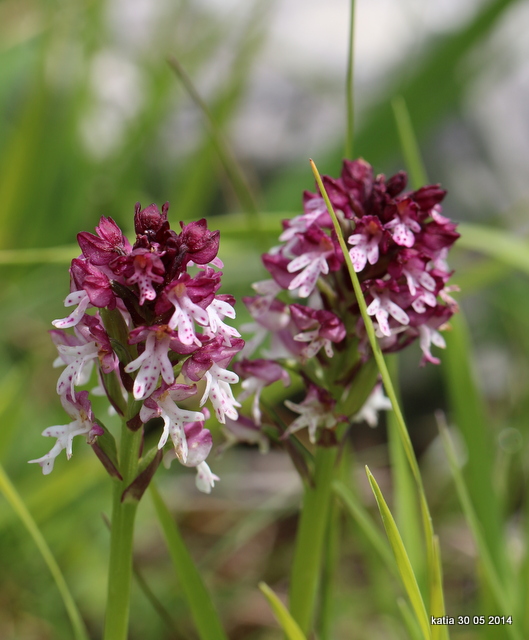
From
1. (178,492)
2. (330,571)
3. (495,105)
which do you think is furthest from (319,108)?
(330,571)

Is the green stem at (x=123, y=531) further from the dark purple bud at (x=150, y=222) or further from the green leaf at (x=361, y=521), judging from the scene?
the green leaf at (x=361, y=521)

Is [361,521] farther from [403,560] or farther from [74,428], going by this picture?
[74,428]

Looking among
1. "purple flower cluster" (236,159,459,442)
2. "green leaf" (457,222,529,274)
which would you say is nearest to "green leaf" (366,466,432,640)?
"purple flower cluster" (236,159,459,442)

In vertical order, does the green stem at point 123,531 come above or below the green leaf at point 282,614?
above

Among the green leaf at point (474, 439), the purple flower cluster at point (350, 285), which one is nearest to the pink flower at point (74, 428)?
the purple flower cluster at point (350, 285)

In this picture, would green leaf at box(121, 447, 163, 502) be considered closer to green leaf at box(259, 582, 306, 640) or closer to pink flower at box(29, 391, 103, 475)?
pink flower at box(29, 391, 103, 475)

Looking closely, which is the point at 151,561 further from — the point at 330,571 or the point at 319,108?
the point at 319,108
